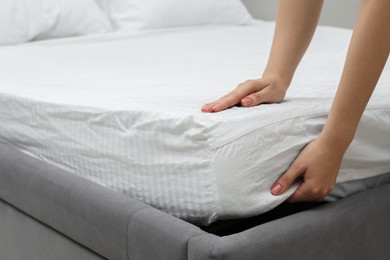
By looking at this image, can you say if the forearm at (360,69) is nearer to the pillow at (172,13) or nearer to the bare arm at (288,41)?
the bare arm at (288,41)

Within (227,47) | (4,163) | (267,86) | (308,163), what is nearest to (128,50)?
(227,47)

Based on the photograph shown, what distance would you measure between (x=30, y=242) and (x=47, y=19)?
112cm

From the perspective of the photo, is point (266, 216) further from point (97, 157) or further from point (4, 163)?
point (4, 163)

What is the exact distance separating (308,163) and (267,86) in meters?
0.22

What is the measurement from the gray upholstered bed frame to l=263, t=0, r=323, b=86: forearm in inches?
12.2

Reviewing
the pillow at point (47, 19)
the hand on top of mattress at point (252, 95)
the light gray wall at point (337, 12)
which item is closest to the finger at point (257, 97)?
the hand on top of mattress at point (252, 95)

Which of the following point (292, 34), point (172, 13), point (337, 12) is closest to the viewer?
point (292, 34)

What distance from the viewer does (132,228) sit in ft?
4.40

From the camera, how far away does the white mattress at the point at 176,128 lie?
1316mm

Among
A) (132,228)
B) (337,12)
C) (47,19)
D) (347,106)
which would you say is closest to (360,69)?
(347,106)

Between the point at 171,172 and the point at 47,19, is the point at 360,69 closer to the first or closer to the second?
the point at 171,172

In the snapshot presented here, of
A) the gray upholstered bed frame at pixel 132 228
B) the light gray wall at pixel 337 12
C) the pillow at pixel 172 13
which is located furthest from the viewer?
the light gray wall at pixel 337 12

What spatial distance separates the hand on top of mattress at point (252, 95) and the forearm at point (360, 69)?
16 centimetres

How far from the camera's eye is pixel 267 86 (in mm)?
1504
